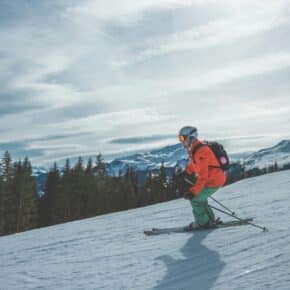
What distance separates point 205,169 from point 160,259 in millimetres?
2752

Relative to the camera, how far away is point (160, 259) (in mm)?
6918

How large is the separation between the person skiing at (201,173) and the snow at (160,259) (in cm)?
67

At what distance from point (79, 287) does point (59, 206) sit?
6032cm

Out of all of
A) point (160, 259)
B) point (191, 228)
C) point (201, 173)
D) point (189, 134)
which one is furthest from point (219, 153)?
point (160, 259)

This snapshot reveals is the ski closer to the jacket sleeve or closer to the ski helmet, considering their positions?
the jacket sleeve

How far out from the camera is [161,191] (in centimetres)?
8519

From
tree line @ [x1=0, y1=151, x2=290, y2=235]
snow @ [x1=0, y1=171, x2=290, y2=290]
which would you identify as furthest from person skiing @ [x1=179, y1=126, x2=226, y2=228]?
tree line @ [x1=0, y1=151, x2=290, y2=235]

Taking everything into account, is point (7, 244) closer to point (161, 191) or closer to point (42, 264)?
point (42, 264)

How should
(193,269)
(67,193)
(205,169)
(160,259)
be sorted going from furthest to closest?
(67,193) → (205,169) → (160,259) → (193,269)

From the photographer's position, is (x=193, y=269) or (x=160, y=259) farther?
(x=160, y=259)

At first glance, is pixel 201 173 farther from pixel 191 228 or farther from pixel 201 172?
pixel 191 228

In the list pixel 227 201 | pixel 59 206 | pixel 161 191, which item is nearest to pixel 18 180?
pixel 59 206

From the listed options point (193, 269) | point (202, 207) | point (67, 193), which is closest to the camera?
point (193, 269)

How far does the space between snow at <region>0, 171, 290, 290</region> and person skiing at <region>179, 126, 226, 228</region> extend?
2.21 feet
